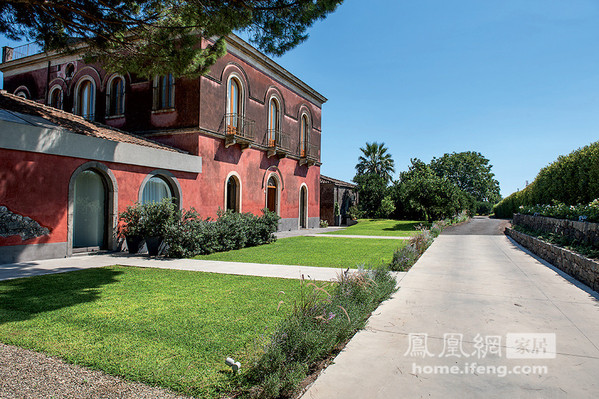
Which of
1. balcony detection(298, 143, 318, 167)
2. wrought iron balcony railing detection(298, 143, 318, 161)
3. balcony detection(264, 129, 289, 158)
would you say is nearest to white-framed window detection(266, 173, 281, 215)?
balcony detection(264, 129, 289, 158)

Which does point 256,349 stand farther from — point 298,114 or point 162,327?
point 298,114

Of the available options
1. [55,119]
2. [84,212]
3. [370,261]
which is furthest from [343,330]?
[55,119]

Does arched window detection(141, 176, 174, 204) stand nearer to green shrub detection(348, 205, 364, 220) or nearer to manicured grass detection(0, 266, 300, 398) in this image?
manicured grass detection(0, 266, 300, 398)

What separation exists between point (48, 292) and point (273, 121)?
16.3 meters

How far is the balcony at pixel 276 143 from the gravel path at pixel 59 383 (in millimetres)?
16852

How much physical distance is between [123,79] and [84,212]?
27.1 ft

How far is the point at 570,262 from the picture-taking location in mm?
8562

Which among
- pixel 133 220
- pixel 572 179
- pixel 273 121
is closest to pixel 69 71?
pixel 273 121

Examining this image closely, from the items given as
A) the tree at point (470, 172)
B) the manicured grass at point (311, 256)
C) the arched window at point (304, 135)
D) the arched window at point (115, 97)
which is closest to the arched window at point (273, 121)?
the arched window at point (304, 135)

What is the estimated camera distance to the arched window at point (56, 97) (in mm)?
18875

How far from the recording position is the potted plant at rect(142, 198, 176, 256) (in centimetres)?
1095

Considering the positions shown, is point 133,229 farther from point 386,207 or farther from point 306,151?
point 386,207

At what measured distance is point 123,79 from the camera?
16.7m

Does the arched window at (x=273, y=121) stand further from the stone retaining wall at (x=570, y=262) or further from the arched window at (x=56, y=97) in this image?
the stone retaining wall at (x=570, y=262)
